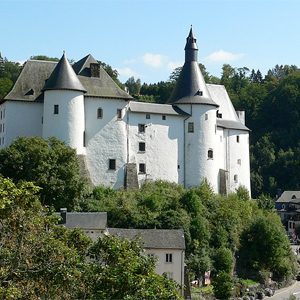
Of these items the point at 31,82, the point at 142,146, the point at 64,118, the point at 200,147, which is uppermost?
the point at 31,82

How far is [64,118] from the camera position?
4747cm

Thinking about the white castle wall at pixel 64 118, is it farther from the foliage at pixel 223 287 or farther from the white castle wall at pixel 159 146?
the foliage at pixel 223 287

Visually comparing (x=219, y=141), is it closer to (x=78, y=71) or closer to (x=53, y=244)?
(x=78, y=71)

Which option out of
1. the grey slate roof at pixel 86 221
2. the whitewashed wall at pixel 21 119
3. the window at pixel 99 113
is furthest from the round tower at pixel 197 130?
the grey slate roof at pixel 86 221

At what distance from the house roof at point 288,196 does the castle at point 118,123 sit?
3731cm

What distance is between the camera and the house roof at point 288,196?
3597 inches

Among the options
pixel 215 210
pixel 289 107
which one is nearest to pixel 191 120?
pixel 215 210

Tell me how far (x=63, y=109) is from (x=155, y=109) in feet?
26.6

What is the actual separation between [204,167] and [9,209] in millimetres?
36499

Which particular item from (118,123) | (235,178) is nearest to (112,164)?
(118,123)

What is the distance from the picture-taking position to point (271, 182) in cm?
9344

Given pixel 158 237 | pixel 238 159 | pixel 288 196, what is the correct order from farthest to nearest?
pixel 288 196
pixel 238 159
pixel 158 237

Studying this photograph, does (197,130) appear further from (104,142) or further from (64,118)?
(64,118)

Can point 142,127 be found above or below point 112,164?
above
